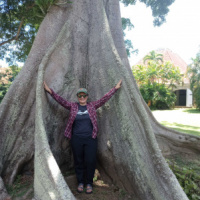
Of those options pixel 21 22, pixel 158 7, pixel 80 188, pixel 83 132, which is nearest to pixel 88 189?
pixel 80 188

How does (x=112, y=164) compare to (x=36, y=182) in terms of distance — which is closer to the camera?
(x=36, y=182)

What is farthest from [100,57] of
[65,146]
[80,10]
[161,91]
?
[161,91]

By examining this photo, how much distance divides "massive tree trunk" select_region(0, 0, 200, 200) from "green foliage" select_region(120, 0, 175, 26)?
505 centimetres

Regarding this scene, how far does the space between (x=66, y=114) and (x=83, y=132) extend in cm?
60

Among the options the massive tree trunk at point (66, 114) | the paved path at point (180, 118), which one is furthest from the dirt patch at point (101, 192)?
the paved path at point (180, 118)

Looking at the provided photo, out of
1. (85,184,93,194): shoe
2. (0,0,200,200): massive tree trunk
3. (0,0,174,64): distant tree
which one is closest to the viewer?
(0,0,200,200): massive tree trunk

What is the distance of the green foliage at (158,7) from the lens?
8.02m

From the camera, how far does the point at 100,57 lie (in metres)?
3.47

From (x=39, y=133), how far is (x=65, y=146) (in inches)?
33.7

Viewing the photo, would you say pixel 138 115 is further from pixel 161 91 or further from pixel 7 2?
pixel 161 91

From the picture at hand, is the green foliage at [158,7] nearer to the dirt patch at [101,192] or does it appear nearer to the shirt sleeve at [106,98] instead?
the shirt sleeve at [106,98]

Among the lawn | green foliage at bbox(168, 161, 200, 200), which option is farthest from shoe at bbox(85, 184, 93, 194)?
the lawn

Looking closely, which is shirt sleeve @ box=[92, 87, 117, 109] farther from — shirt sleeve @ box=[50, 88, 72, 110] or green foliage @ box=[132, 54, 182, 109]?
green foliage @ box=[132, 54, 182, 109]

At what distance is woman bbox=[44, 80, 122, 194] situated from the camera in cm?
287
